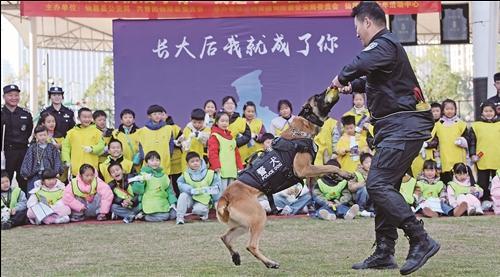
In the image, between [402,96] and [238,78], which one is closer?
[402,96]

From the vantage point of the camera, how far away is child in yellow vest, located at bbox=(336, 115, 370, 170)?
988 centimetres

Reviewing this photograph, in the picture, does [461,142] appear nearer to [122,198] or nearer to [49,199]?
[122,198]

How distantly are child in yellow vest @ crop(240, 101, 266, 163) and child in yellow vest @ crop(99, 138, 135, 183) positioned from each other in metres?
1.63

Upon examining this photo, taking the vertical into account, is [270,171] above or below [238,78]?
below

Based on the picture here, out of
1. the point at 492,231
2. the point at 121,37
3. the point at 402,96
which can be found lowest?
the point at 492,231

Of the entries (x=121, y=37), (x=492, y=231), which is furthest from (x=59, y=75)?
(x=492, y=231)

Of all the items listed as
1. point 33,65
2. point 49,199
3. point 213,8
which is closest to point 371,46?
point 49,199

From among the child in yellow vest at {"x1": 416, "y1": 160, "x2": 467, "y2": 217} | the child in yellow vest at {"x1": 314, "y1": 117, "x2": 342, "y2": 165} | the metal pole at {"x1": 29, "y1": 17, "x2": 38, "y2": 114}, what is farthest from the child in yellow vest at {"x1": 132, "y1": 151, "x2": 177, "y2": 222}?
the metal pole at {"x1": 29, "y1": 17, "x2": 38, "y2": 114}

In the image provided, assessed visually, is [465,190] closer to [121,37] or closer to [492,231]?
[492,231]

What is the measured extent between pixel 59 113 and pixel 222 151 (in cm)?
256

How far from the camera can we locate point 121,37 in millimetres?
12578

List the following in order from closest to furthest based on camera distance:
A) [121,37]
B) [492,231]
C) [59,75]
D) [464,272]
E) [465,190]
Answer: [464,272], [492,231], [465,190], [121,37], [59,75]

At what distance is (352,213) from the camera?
9.12 meters

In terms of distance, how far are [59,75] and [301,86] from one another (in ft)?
85.9
